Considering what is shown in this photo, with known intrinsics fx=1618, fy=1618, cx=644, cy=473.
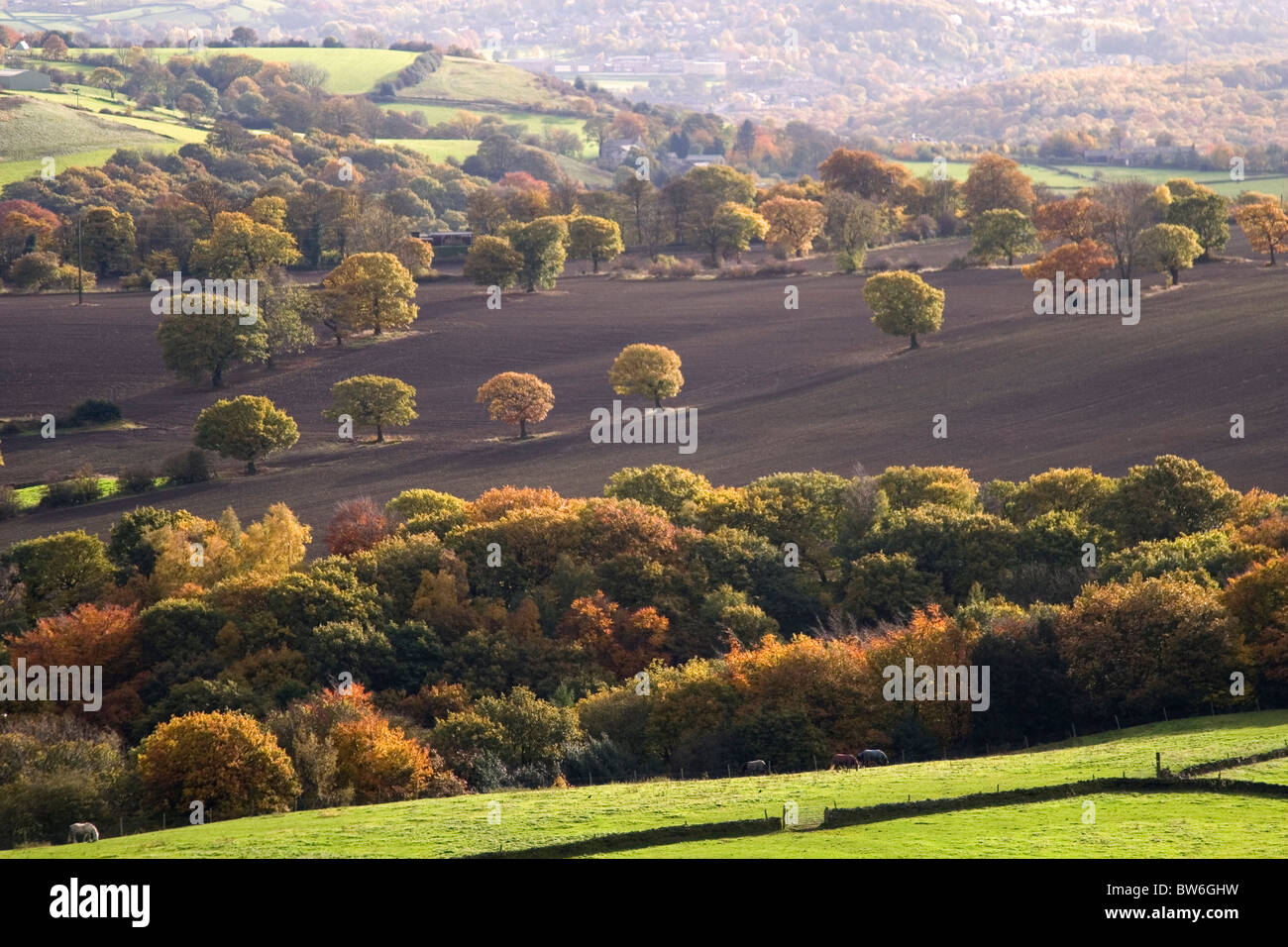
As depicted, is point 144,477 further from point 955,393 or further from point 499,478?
point 955,393

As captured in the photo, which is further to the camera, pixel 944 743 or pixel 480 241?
pixel 480 241

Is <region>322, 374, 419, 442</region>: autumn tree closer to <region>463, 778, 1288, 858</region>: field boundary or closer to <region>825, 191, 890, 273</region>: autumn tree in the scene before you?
<region>825, 191, 890, 273</region>: autumn tree

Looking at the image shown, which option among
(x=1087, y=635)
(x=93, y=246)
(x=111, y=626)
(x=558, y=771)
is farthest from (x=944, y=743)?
(x=93, y=246)

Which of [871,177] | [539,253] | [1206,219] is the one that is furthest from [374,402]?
[871,177]

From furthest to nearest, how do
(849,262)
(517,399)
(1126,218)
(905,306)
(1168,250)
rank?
(849,262), (1126,218), (1168,250), (905,306), (517,399)

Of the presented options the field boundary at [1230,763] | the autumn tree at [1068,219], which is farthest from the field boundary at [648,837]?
the autumn tree at [1068,219]

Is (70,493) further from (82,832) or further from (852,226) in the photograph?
(852,226)
